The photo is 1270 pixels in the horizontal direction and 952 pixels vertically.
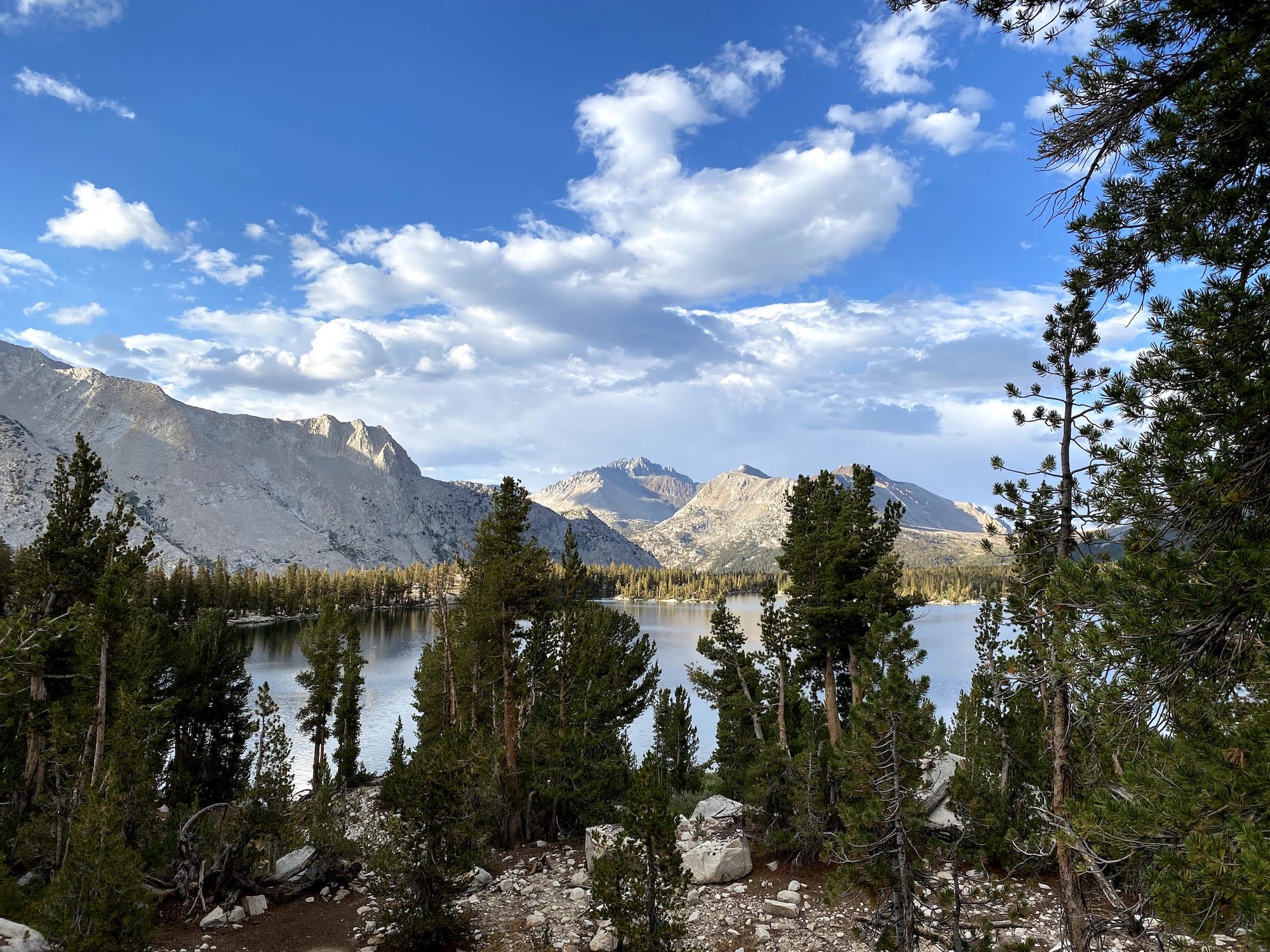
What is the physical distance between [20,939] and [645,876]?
11037mm

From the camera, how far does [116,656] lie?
1631 centimetres

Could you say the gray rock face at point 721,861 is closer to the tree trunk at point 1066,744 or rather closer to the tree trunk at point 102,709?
the tree trunk at point 1066,744

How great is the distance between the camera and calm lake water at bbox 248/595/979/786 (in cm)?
4416

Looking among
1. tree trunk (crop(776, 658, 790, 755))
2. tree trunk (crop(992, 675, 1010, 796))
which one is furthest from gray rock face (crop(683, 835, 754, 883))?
tree trunk (crop(992, 675, 1010, 796))

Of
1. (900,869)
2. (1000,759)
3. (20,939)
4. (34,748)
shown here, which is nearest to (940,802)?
(1000,759)

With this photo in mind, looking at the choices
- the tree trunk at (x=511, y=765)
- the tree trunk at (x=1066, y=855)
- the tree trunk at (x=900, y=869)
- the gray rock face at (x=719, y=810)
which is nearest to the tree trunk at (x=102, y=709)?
the tree trunk at (x=511, y=765)

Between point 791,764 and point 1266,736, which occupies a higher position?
point 1266,736

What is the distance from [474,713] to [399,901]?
1639 centimetres

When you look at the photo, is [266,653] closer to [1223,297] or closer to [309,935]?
[309,935]

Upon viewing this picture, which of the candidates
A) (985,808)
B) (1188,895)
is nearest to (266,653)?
(985,808)

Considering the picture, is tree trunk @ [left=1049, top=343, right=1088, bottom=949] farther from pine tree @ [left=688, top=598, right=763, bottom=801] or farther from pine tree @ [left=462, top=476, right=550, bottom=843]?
pine tree @ [left=462, top=476, right=550, bottom=843]

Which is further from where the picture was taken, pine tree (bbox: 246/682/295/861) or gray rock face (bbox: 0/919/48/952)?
pine tree (bbox: 246/682/295/861)

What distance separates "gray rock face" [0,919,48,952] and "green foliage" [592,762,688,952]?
32.1ft

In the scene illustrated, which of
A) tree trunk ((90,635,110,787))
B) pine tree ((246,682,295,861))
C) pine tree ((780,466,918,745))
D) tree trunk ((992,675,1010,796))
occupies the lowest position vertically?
pine tree ((246,682,295,861))
